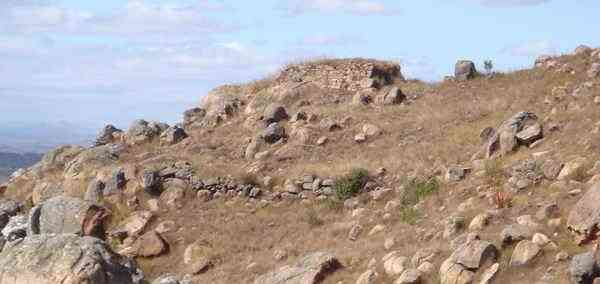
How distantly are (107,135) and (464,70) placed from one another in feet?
47.6

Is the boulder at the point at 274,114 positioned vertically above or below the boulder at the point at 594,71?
below

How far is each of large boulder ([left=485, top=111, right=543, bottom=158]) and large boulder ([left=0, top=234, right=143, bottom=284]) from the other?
11.2 m

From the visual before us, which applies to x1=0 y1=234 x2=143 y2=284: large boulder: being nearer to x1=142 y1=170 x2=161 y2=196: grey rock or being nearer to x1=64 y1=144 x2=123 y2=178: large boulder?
x1=142 y1=170 x2=161 y2=196: grey rock

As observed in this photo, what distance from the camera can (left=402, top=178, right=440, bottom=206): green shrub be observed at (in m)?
20.9

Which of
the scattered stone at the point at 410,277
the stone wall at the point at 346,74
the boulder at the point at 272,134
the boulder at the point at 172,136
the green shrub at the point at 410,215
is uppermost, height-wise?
the stone wall at the point at 346,74

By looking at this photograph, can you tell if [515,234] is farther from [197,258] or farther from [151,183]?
[151,183]

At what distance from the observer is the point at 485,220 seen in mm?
16688

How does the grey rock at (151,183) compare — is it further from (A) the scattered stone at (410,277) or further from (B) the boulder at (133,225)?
(A) the scattered stone at (410,277)

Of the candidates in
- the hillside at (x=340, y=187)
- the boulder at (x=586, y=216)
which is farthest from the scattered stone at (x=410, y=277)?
the boulder at (x=586, y=216)

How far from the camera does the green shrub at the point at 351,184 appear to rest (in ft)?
75.8

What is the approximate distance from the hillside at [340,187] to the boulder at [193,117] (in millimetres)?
120

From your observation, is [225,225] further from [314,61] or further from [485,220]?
[314,61]

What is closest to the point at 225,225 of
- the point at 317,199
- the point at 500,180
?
the point at 317,199

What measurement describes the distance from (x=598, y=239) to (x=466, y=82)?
1744 centimetres
